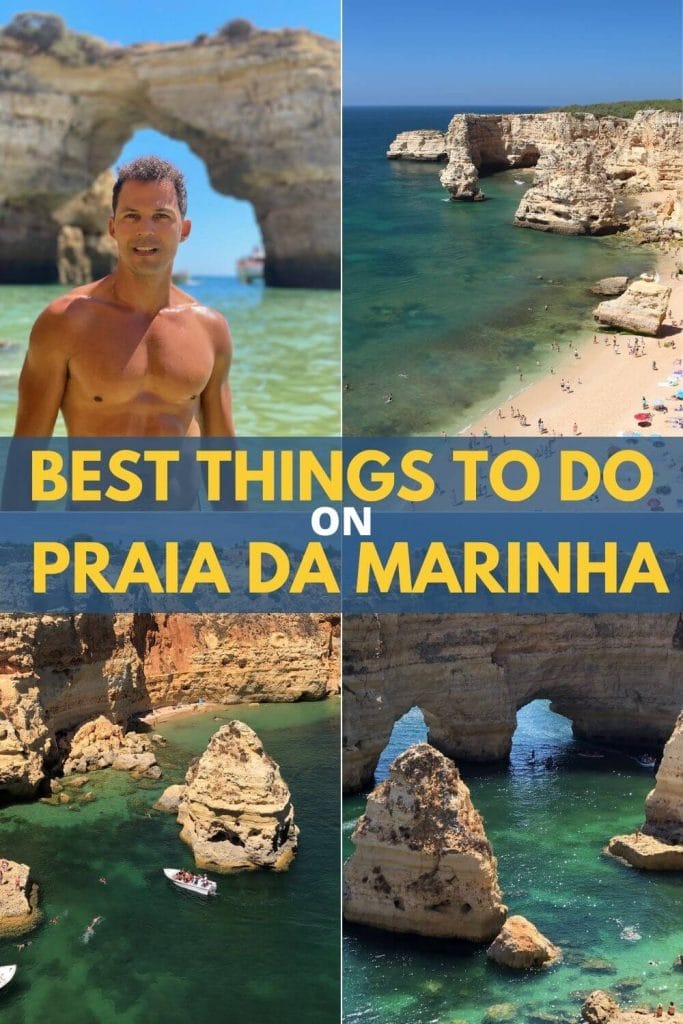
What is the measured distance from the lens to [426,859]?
10766mm

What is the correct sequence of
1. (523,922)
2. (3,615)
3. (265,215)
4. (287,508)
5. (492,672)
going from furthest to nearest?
1. (492,672)
2. (3,615)
3. (265,215)
4. (523,922)
5. (287,508)

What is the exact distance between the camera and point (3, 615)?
42.0 feet

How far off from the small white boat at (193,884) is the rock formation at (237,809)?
12.5 inches

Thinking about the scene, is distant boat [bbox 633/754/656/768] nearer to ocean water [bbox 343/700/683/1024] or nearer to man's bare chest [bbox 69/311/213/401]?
ocean water [bbox 343/700/683/1024]

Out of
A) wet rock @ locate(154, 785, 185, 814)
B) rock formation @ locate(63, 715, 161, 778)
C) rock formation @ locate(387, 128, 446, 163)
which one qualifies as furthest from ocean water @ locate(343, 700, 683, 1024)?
rock formation @ locate(387, 128, 446, 163)

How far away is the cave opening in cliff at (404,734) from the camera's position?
524 inches

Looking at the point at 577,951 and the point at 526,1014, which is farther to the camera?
the point at 577,951

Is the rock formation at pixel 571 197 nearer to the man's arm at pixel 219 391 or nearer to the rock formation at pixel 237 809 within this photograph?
the man's arm at pixel 219 391

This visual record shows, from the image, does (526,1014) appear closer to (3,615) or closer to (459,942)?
(459,942)

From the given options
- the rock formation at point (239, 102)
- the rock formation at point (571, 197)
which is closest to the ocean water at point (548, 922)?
the rock formation at point (239, 102)

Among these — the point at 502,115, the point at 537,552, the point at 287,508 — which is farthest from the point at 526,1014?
the point at 502,115

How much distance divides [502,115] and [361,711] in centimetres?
565

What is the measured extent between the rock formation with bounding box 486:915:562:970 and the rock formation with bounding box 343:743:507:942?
321 millimetres

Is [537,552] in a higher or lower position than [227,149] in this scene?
lower
